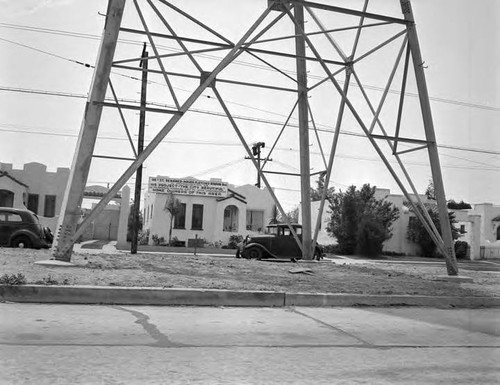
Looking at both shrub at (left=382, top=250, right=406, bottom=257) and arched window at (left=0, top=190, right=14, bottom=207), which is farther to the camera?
shrub at (left=382, top=250, right=406, bottom=257)

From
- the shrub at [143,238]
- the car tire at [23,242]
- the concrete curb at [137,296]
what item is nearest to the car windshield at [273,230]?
the car tire at [23,242]

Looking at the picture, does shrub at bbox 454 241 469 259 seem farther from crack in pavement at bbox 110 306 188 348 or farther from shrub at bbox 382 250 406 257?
crack in pavement at bbox 110 306 188 348

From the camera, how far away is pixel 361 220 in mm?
40500

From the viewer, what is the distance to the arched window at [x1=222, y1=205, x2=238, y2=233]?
4200cm

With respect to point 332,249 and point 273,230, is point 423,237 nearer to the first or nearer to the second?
point 332,249

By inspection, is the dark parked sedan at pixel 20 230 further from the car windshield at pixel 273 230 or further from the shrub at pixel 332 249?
the shrub at pixel 332 249

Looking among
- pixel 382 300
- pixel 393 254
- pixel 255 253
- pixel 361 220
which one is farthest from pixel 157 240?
pixel 382 300

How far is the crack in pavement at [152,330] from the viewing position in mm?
6234

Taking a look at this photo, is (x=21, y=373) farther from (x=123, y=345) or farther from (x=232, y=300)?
(x=232, y=300)

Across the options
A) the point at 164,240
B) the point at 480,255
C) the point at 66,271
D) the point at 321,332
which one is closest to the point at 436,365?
the point at 321,332

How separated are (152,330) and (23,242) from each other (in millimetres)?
15835

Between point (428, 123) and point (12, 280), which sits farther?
point (428, 123)

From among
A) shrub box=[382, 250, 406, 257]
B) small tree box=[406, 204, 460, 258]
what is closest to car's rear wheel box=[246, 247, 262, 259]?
shrub box=[382, 250, 406, 257]

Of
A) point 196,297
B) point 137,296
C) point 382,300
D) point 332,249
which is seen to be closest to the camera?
point 137,296
